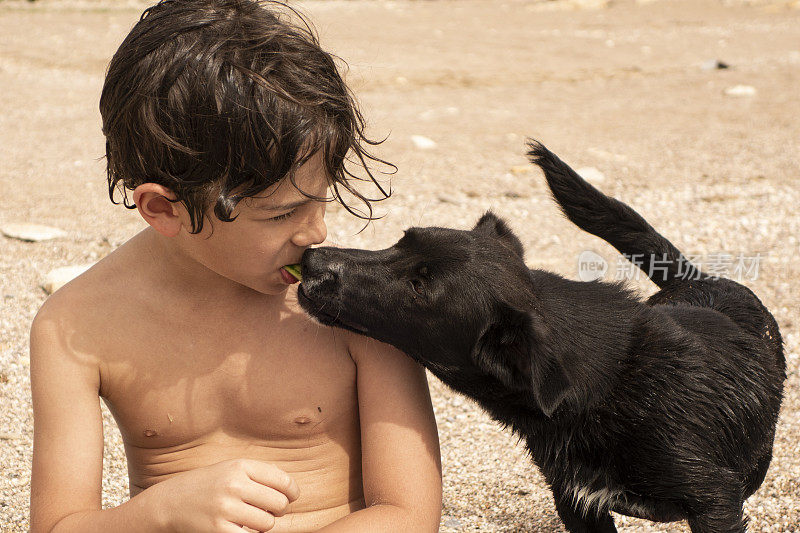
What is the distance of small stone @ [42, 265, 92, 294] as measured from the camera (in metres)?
4.07

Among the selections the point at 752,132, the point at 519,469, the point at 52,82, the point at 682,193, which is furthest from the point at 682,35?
the point at 519,469

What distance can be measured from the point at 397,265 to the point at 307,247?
36cm

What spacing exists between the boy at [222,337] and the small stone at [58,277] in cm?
190

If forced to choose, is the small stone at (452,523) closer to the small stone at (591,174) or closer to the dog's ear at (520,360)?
the dog's ear at (520,360)

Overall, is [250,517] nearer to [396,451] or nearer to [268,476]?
[268,476]

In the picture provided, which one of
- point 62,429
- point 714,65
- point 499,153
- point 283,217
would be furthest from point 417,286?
point 714,65

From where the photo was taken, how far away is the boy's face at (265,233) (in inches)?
81.2

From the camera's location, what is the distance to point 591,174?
19.8ft

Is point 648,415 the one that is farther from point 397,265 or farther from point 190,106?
point 190,106

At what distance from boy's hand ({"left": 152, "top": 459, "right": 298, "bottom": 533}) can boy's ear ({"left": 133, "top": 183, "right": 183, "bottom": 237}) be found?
609 mm

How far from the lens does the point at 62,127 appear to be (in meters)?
7.30

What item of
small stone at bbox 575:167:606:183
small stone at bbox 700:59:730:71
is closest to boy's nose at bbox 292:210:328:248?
small stone at bbox 575:167:606:183

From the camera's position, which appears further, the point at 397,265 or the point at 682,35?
the point at 682,35

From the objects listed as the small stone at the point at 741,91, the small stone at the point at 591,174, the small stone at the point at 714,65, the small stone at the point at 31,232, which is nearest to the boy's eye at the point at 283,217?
the small stone at the point at 31,232
